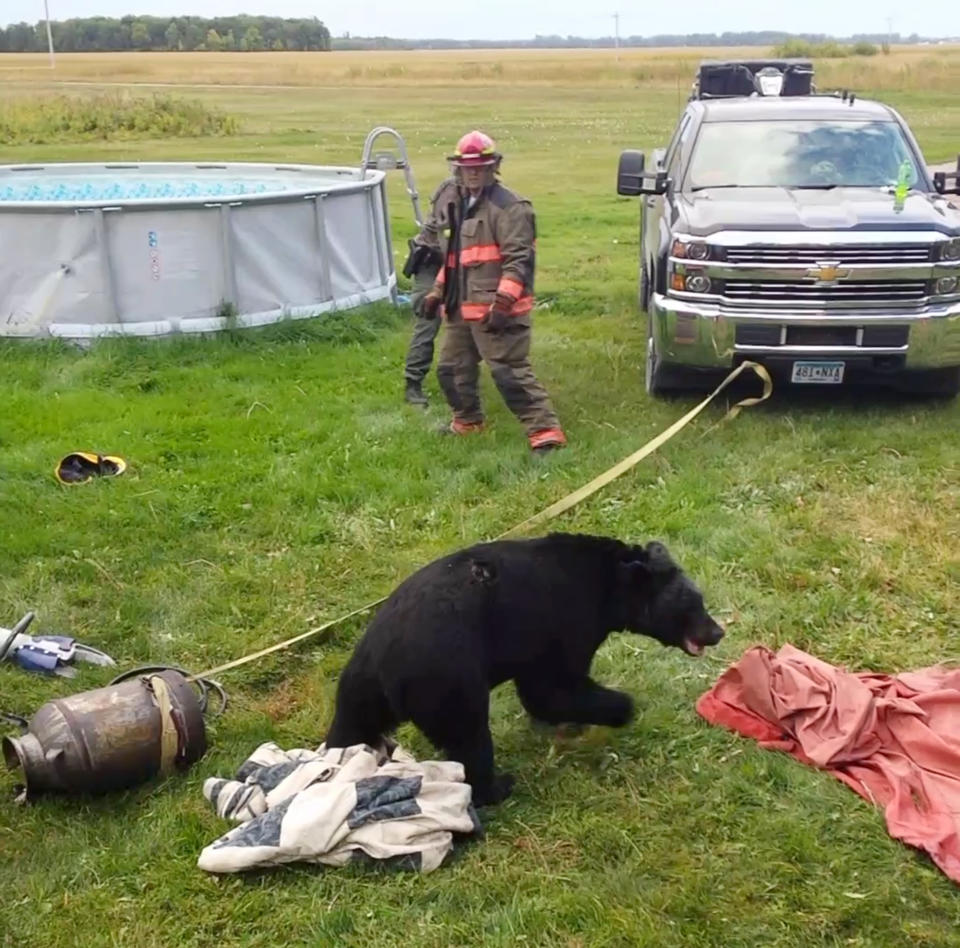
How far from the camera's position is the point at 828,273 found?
7809 millimetres

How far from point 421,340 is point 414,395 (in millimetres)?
411

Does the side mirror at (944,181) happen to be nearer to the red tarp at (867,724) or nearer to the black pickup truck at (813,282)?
the black pickup truck at (813,282)

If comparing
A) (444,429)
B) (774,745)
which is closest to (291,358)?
(444,429)

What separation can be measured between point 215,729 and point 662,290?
489 centimetres

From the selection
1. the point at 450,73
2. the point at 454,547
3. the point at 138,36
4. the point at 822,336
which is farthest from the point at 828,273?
the point at 138,36

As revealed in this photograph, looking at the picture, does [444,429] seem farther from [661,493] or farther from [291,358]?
[291,358]

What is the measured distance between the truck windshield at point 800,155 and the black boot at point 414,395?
2.51 metres

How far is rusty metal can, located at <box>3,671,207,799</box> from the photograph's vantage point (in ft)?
13.5

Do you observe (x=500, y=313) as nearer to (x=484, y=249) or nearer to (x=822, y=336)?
(x=484, y=249)

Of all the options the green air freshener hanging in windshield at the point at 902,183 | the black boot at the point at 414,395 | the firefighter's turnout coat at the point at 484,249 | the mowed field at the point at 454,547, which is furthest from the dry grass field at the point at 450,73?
the firefighter's turnout coat at the point at 484,249

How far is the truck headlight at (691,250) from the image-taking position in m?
8.00

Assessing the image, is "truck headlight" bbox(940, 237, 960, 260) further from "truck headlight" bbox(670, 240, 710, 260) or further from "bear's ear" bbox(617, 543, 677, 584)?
"bear's ear" bbox(617, 543, 677, 584)

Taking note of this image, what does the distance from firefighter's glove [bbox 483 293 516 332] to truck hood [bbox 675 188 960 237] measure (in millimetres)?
1534

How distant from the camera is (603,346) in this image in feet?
34.7
